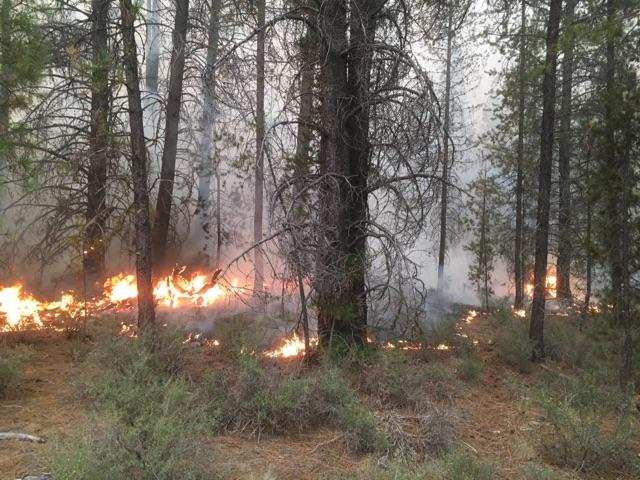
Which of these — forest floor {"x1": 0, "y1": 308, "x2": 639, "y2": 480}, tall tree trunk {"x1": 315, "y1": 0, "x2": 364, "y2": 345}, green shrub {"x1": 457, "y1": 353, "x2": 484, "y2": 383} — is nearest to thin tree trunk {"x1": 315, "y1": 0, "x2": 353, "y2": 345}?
tall tree trunk {"x1": 315, "y1": 0, "x2": 364, "y2": 345}

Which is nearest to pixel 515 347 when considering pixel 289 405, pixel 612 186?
pixel 612 186

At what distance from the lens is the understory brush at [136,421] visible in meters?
4.49

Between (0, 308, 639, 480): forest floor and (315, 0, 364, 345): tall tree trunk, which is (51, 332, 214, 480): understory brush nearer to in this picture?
(0, 308, 639, 480): forest floor

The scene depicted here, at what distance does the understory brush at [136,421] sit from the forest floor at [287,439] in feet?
0.93

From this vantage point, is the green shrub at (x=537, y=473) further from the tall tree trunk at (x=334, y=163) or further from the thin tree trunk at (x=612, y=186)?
the thin tree trunk at (x=612, y=186)

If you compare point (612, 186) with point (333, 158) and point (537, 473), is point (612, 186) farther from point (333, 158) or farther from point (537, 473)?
point (537, 473)

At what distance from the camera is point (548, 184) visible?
418 inches

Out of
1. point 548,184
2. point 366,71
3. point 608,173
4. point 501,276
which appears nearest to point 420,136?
point 366,71

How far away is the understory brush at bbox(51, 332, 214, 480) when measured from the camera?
14.7 feet

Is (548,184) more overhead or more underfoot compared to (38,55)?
more underfoot

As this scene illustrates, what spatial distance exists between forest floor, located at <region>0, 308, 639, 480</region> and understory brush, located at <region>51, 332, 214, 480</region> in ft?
0.93

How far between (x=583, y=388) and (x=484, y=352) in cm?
398

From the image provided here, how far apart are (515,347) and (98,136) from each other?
9.25 m

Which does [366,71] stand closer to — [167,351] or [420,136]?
[420,136]
